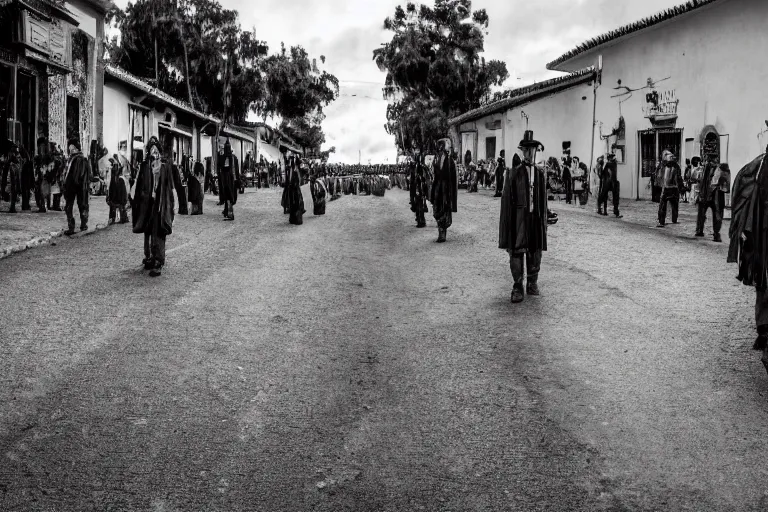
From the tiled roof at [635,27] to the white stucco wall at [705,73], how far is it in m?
0.71

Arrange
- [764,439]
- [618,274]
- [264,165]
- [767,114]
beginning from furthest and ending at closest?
1. [264,165]
2. [767,114]
3. [618,274]
4. [764,439]

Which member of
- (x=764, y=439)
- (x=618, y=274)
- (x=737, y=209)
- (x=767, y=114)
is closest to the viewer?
(x=764, y=439)

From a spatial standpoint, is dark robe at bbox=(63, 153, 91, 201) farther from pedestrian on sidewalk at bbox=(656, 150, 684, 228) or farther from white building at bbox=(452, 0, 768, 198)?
white building at bbox=(452, 0, 768, 198)

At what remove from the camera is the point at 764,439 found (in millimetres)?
4789

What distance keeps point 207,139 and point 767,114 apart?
29.6 m

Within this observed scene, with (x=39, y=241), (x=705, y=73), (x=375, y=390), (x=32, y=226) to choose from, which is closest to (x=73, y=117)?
A: (x=32, y=226)

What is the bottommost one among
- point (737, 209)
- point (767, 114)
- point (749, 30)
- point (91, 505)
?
point (91, 505)

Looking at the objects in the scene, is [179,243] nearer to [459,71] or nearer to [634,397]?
[634,397]

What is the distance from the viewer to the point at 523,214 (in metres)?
8.82

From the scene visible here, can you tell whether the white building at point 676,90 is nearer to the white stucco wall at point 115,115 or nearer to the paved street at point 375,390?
the paved street at point 375,390

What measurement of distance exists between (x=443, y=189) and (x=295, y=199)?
4582mm

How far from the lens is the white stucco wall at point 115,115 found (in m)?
26.8

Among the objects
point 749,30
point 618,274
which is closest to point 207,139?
point 749,30

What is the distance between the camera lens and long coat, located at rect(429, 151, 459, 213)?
14.1 m
